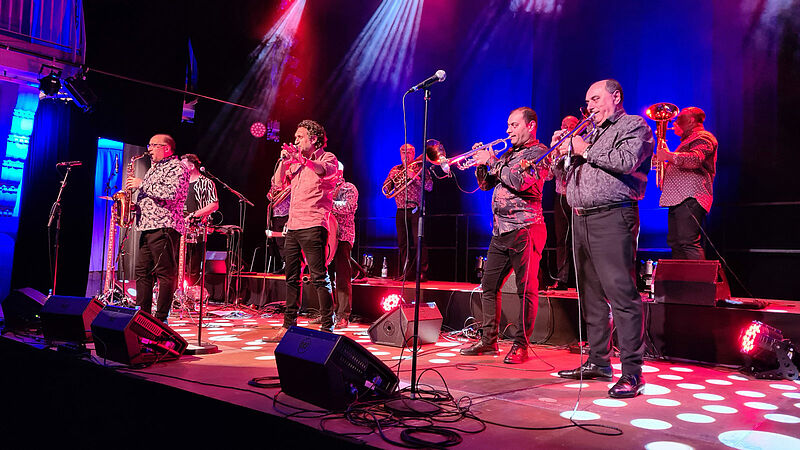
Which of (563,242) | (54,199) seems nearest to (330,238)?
(563,242)

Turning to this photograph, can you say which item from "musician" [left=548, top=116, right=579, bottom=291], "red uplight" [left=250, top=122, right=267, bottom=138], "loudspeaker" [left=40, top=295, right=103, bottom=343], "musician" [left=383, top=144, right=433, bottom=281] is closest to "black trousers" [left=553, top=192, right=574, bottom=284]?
"musician" [left=548, top=116, right=579, bottom=291]

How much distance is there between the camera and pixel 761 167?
266 inches

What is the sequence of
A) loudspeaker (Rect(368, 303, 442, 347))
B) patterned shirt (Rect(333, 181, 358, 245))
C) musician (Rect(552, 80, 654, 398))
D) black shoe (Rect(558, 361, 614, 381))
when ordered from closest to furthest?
musician (Rect(552, 80, 654, 398)) → black shoe (Rect(558, 361, 614, 381)) → loudspeaker (Rect(368, 303, 442, 347)) → patterned shirt (Rect(333, 181, 358, 245))

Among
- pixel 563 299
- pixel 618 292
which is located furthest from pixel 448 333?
pixel 618 292

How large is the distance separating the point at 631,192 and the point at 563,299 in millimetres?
2186

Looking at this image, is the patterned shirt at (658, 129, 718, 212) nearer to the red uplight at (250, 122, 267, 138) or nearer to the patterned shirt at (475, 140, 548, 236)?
the patterned shirt at (475, 140, 548, 236)

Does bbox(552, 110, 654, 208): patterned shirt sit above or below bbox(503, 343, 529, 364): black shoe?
above

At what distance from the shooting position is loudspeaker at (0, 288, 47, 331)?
4785mm

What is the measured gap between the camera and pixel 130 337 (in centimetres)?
340

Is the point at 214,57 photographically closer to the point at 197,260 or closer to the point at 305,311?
the point at 197,260

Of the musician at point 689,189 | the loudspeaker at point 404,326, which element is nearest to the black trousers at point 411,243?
the loudspeaker at point 404,326

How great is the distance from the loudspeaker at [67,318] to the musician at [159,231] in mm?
555

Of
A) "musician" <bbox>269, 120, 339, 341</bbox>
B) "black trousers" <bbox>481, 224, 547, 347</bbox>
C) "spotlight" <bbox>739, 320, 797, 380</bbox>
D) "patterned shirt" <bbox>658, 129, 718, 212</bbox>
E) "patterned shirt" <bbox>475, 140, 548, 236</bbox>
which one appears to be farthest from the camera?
"patterned shirt" <bbox>658, 129, 718, 212</bbox>

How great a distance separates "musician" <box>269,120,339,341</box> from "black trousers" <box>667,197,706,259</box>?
334 cm
